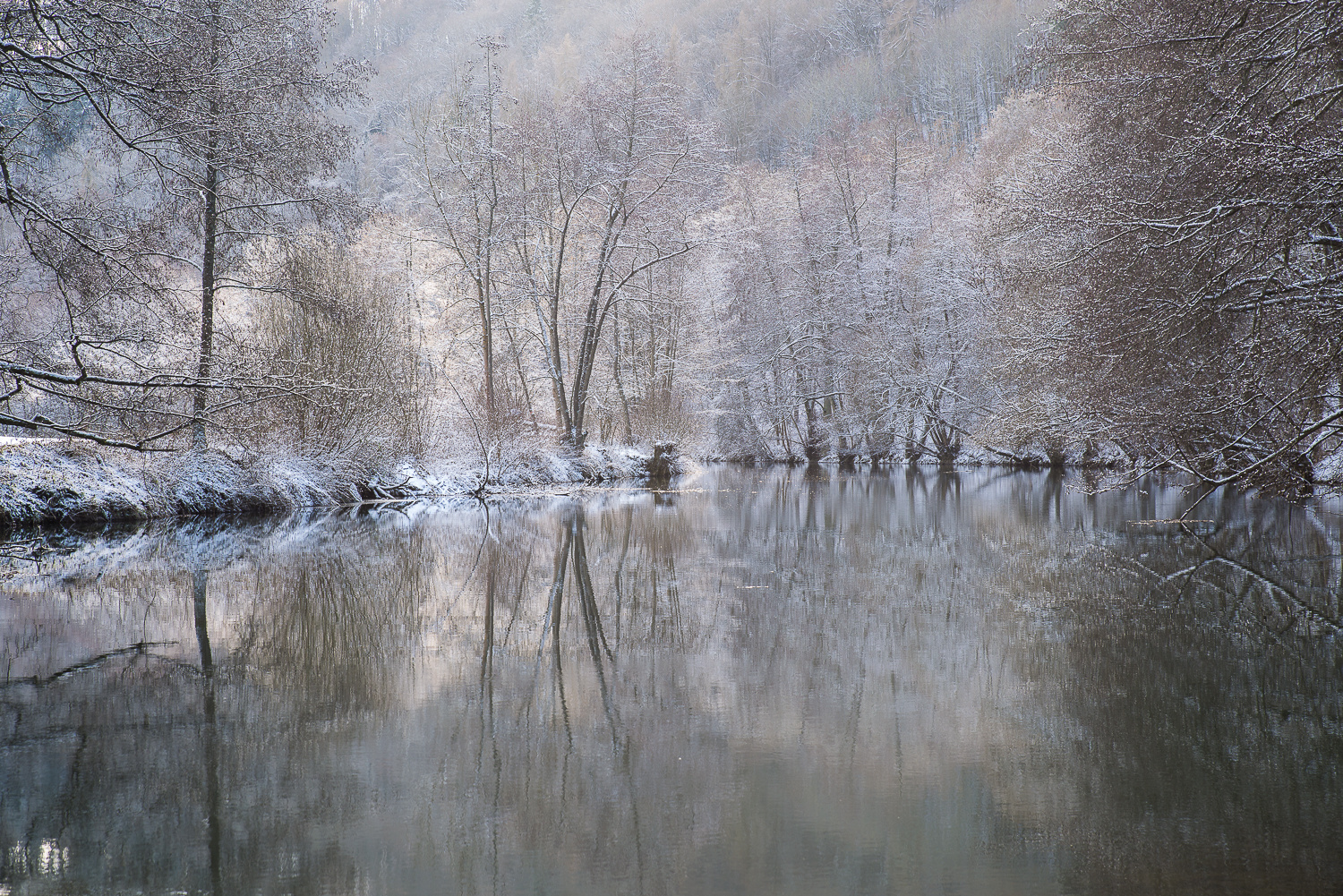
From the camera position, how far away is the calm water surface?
75.6 inches

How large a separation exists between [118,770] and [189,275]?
1419cm

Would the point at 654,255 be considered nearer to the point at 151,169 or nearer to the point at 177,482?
the point at 177,482

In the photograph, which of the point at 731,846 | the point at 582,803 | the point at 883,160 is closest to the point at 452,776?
the point at 582,803

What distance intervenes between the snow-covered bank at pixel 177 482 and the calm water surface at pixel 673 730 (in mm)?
4114

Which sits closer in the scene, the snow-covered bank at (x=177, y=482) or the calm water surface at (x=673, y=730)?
the calm water surface at (x=673, y=730)

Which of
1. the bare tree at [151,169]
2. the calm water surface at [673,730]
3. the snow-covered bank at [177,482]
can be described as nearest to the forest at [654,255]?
the bare tree at [151,169]

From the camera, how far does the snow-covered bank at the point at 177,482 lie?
9.52 metres

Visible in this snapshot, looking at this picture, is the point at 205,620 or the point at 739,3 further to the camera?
the point at 739,3

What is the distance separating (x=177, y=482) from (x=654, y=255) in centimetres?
1231

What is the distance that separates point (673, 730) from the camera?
276 cm

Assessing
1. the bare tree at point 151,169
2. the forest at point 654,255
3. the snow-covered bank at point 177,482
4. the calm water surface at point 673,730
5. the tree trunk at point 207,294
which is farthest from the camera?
the tree trunk at point 207,294

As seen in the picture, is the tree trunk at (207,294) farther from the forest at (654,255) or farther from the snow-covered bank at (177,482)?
the snow-covered bank at (177,482)

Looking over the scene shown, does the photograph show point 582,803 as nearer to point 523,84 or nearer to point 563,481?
point 563,481

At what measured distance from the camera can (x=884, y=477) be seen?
21672 millimetres
